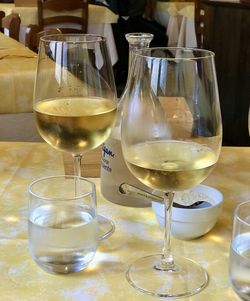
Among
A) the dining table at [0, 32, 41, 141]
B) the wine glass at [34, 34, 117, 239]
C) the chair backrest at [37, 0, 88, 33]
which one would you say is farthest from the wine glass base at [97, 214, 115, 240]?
the chair backrest at [37, 0, 88, 33]

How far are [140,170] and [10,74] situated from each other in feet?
3.99

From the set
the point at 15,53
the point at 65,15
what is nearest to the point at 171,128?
the point at 15,53

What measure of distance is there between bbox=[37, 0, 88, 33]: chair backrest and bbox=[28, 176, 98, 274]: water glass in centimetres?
322

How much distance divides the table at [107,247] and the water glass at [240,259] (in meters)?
0.02

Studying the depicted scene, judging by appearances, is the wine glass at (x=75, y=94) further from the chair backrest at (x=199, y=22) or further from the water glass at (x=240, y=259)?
the chair backrest at (x=199, y=22)

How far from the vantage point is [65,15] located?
12.6ft

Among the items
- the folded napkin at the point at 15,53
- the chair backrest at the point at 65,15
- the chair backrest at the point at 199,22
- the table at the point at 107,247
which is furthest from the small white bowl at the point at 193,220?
the chair backrest at the point at 65,15

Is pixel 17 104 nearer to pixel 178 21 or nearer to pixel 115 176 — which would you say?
pixel 115 176

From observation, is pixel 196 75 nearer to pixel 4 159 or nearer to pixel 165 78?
pixel 165 78

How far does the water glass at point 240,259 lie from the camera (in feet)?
1.71

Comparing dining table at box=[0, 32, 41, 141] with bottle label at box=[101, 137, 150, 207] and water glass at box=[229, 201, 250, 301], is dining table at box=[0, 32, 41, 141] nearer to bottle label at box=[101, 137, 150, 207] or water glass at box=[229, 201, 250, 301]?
bottle label at box=[101, 137, 150, 207]

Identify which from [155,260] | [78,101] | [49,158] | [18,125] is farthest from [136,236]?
[18,125]

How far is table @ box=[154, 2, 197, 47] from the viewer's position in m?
3.84

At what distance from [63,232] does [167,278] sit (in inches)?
4.6
